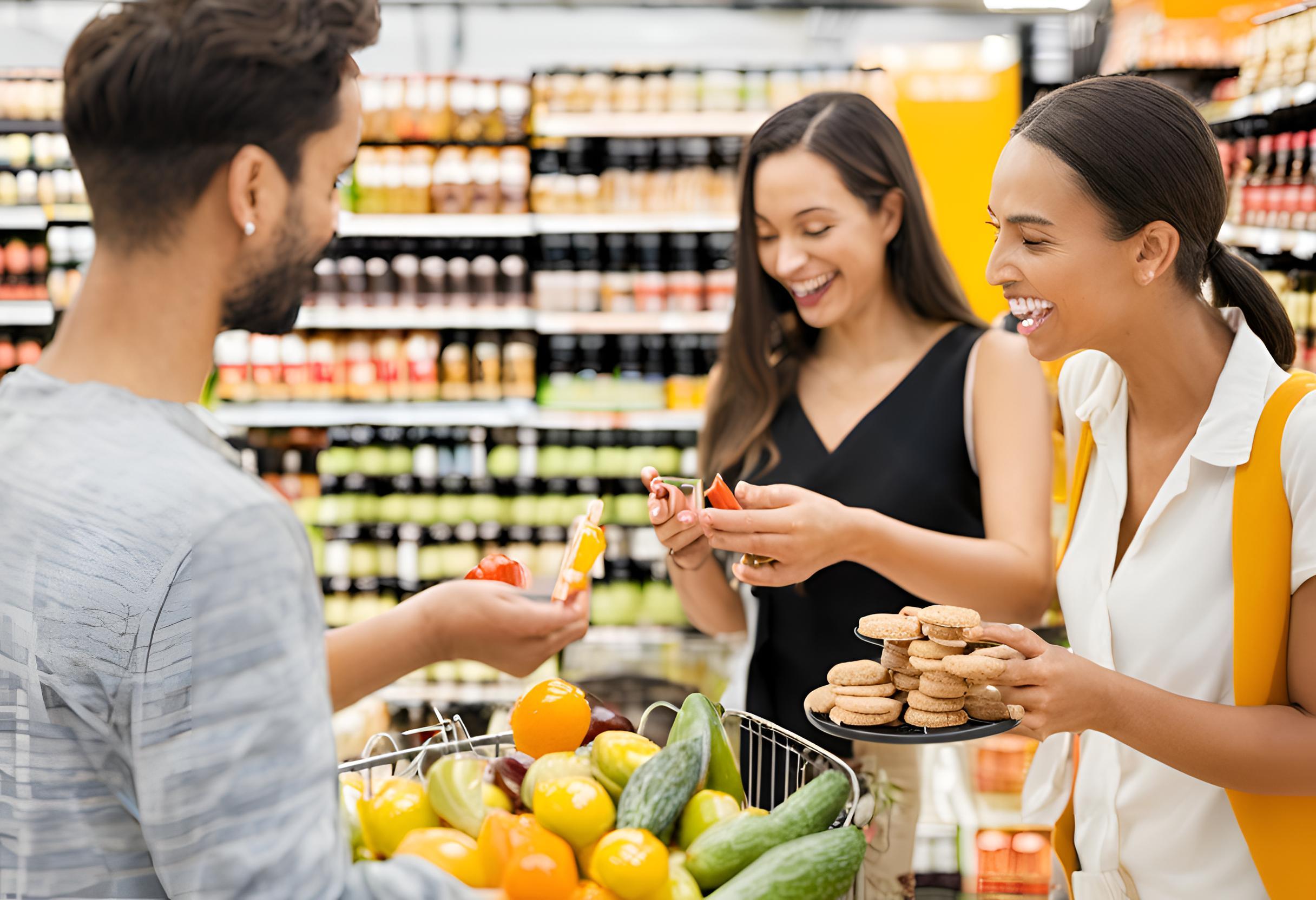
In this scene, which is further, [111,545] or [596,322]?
[596,322]

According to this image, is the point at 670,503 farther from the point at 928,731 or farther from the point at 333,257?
the point at 333,257

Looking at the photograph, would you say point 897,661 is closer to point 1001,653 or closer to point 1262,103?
point 1001,653

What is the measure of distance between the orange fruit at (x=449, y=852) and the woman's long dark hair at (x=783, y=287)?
110cm

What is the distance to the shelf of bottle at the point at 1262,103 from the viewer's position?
11.0 feet

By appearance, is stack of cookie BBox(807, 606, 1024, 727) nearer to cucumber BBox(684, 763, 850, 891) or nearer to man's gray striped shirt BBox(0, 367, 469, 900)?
cucumber BBox(684, 763, 850, 891)

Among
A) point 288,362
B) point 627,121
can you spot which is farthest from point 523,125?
point 288,362

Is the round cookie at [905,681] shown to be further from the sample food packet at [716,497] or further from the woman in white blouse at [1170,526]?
the sample food packet at [716,497]

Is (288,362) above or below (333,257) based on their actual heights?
below

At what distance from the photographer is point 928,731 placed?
121 centimetres

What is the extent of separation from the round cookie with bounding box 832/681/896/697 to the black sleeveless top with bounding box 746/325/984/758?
1.61 feet

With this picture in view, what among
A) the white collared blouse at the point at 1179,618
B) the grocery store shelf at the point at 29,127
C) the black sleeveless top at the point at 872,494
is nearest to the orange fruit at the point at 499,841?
the white collared blouse at the point at 1179,618

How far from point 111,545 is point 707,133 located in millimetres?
3806

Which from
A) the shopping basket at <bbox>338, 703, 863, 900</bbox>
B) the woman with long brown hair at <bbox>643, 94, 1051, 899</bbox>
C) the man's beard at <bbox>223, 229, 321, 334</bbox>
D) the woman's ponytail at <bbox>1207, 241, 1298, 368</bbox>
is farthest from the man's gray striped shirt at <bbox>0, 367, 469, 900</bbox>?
the woman's ponytail at <bbox>1207, 241, 1298, 368</bbox>

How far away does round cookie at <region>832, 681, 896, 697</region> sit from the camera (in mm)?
1295
